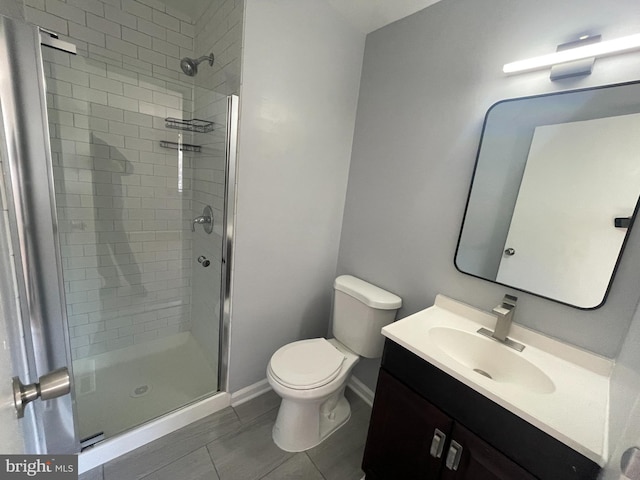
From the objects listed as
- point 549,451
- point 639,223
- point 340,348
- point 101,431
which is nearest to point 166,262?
point 101,431

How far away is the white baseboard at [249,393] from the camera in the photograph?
1717mm

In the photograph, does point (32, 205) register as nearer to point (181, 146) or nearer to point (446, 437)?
point (181, 146)

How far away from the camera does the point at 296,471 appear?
4.41 feet

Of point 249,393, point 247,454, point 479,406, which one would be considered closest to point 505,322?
point 479,406

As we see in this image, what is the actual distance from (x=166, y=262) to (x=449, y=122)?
2156 mm

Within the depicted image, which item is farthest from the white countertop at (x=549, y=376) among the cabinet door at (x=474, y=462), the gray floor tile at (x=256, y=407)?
the gray floor tile at (x=256, y=407)

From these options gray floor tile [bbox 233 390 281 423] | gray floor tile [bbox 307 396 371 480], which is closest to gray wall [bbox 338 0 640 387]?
gray floor tile [bbox 307 396 371 480]

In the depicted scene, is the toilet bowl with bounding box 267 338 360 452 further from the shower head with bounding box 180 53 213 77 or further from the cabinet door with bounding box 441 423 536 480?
the shower head with bounding box 180 53 213 77

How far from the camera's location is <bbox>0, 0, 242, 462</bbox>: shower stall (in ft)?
4.72

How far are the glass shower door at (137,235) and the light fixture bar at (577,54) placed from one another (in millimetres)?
1397

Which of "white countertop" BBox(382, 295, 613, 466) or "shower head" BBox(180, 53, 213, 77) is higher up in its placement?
"shower head" BBox(180, 53, 213, 77)

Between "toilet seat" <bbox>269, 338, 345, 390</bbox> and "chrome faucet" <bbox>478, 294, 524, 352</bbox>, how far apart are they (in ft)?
2.59

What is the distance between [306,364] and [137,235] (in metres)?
1.53

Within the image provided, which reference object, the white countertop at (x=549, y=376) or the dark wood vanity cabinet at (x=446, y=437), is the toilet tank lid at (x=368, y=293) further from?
the dark wood vanity cabinet at (x=446, y=437)
